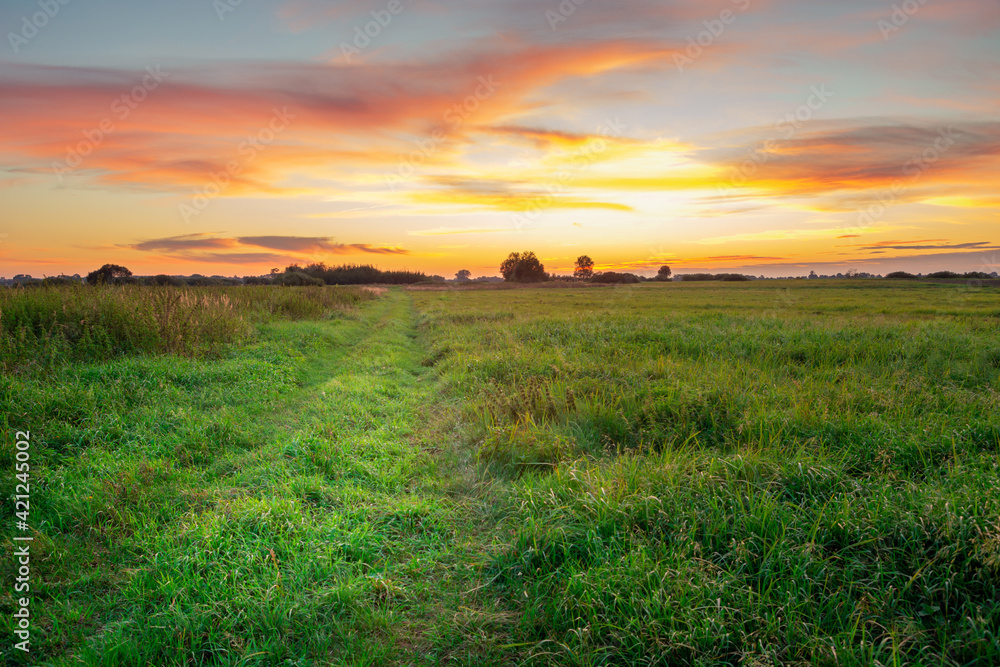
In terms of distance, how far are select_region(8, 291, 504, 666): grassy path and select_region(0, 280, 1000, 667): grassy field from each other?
25 mm

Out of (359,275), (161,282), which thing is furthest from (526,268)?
(161,282)

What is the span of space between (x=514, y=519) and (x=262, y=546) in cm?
225

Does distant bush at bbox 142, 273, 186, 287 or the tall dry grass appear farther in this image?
distant bush at bbox 142, 273, 186, 287

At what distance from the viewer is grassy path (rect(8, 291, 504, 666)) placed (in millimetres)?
3072

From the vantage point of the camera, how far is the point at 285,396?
9.12m

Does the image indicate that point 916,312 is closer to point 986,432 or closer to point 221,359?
point 986,432

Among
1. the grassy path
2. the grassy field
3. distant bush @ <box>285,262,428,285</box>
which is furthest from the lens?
distant bush @ <box>285,262,428,285</box>

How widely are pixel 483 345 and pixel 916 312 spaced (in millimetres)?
25952

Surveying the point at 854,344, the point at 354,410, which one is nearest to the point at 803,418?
the point at 354,410

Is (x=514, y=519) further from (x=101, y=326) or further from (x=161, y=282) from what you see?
(x=161, y=282)

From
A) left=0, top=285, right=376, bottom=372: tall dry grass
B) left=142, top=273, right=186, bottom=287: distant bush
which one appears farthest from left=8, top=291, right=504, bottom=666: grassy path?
left=142, top=273, right=186, bottom=287: distant bush

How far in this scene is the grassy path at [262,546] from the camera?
10.1 ft

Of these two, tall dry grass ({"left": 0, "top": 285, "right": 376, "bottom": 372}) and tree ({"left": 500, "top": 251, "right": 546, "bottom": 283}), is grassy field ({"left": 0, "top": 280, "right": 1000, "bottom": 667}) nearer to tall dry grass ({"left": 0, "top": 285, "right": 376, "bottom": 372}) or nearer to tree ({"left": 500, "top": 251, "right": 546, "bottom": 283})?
tall dry grass ({"left": 0, "top": 285, "right": 376, "bottom": 372})

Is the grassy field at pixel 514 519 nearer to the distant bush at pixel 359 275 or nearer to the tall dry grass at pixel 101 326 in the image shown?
the tall dry grass at pixel 101 326
